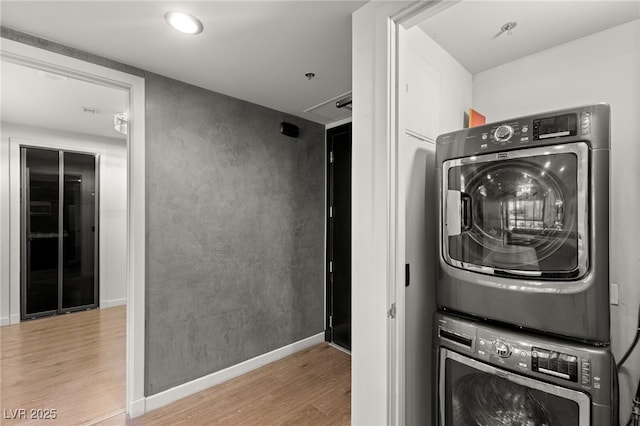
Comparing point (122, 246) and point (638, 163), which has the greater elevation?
point (638, 163)

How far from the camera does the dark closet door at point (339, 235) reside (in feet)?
10.4

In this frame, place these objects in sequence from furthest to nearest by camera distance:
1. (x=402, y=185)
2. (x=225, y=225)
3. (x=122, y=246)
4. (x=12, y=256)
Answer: (x=122, y=246) → (x=12, y=256) → (x=225, y=225) → (x=402, y=185)

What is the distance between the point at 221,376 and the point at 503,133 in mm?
2694

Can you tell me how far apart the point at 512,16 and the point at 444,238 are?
122 centimetres

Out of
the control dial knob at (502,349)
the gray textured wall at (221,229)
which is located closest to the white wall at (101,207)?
the gray textured wall at (221,229)

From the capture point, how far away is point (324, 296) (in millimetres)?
3422

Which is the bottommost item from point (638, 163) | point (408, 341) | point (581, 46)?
point (408, 341)

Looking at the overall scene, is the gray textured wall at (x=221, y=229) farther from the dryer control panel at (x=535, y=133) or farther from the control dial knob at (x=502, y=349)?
the control dial knob at (x=502, y=349)

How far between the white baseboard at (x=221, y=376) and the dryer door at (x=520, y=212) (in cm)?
210

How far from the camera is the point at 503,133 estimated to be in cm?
135

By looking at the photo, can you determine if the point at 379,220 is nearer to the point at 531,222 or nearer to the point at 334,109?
the point at 531,222

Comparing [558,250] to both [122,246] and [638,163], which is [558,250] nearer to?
[638,163]

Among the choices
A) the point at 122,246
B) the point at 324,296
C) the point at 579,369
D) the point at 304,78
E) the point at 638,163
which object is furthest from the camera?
the point at 122,246

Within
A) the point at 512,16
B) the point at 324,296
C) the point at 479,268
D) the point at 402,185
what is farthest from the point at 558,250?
the point at 324,296
